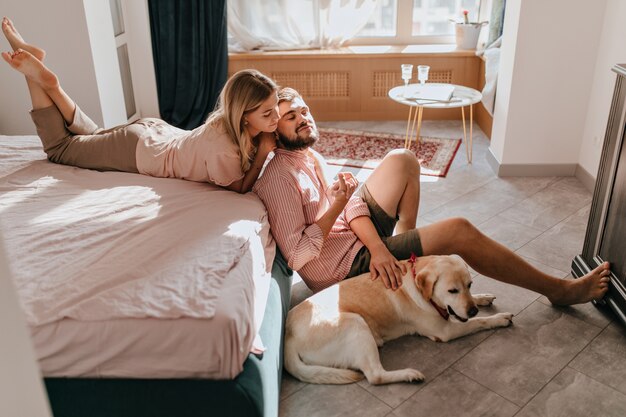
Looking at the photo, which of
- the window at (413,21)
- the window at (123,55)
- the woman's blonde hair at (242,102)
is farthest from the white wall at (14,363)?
the window at (413,21)

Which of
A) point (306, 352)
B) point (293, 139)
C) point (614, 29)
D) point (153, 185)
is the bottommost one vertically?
point (306, 352)

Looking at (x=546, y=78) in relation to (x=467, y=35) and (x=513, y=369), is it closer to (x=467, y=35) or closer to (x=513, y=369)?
(x=467, y=35)

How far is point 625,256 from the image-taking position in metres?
2.01

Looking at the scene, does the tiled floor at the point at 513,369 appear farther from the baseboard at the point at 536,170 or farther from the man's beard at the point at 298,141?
the baseboard at the point at 536,170

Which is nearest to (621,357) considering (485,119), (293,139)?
(293,139)

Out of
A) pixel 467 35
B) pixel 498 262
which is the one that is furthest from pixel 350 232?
pixel 467 35

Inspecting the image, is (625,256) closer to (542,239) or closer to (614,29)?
(542,239)

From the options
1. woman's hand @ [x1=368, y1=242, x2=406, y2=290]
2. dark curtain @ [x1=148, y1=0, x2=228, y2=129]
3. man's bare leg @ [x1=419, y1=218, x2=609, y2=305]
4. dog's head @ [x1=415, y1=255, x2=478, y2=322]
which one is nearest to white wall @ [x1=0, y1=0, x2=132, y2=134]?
dark curtain @ [x1=148, y1=0, x2=228, y2=129]

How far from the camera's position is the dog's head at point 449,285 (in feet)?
6.09

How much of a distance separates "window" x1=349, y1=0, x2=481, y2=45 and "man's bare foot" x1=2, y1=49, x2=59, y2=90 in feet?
9.39

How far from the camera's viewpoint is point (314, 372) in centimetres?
180

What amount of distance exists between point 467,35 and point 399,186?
8.79ft

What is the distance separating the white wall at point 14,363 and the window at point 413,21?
4591 millimetres

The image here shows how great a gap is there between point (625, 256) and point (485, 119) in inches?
91.9
